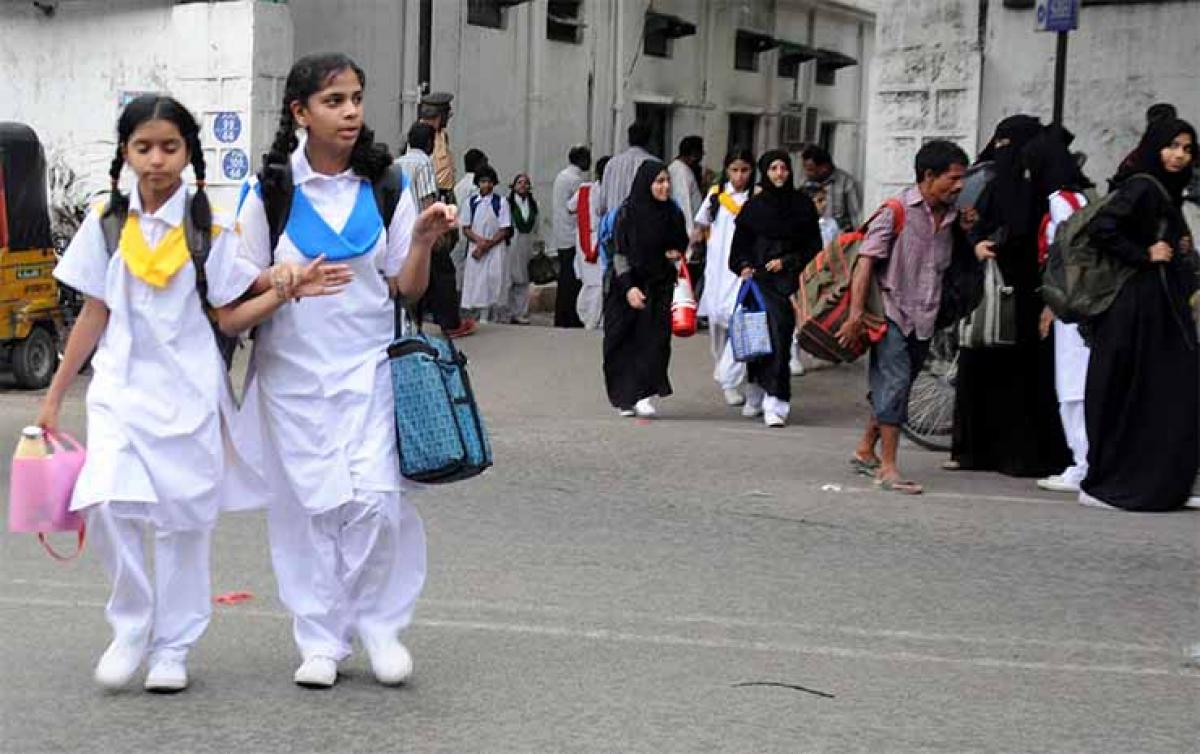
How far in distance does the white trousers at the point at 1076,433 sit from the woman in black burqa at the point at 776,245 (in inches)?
118

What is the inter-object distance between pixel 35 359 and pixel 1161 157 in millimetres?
9169

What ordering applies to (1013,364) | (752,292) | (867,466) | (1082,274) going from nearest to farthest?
(1082,274) < (867,466) < (1013,364) < (752,292)

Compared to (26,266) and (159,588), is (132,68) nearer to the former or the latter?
(26,266)

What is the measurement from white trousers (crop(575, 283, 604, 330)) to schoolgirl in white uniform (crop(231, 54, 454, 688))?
1370cm

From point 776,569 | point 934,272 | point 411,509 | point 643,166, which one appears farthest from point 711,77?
point 411,509

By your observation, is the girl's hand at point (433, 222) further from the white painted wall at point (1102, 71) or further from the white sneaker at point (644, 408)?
the white painted wall at point (1102, 71)

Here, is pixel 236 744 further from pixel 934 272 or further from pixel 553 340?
pixel 553 340

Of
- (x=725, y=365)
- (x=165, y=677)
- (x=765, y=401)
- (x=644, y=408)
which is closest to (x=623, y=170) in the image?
(x=725, y=365)

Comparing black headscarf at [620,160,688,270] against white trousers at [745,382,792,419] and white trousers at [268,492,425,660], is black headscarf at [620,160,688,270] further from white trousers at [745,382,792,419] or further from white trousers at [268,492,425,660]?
white trousers at [268,492,425,660]

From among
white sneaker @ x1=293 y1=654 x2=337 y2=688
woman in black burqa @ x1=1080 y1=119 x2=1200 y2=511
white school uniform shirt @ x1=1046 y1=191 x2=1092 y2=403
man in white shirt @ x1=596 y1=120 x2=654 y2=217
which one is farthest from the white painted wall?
white sneaker @ x1=293 y1=654 x2=337 y2=688

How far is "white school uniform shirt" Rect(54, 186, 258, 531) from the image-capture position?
544 centimetres

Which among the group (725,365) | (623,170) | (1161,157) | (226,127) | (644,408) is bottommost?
(644,408)

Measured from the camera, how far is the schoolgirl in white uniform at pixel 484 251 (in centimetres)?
2030

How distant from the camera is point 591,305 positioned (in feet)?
64.3
